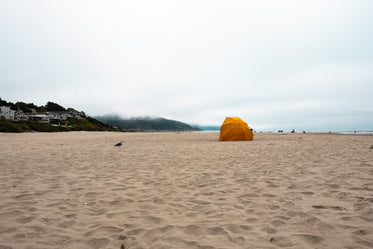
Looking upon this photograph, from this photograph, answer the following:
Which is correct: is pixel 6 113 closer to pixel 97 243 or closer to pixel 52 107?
pixel 52 107

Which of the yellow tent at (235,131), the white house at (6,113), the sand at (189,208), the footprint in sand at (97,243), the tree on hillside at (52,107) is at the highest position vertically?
the tree on hillside at (52,107)

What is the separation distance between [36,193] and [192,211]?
3.73 metres

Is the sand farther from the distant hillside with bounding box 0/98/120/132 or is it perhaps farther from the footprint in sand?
the distant hillside with bounding box 0/98/120/132

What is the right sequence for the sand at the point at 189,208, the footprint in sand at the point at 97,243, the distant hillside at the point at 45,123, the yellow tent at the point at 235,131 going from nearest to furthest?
the footprint in sand at the point at 97,243
the sand at the point at 189,208
the yellow tent at the point at 235,131
the distant hillside at the point at 45,123

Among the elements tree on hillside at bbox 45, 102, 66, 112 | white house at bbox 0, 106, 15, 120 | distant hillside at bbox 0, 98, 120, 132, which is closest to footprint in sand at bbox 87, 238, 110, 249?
distant hillside at bbox 0, 98, 120, 132

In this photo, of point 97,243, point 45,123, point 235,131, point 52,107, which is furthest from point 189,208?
point 52,107

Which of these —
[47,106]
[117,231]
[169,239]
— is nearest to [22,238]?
[117,231]

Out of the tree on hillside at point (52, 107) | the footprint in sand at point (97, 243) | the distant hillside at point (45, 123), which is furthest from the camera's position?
the tree on hillside at point (52, 107)

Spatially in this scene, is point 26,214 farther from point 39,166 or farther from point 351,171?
point 351,171

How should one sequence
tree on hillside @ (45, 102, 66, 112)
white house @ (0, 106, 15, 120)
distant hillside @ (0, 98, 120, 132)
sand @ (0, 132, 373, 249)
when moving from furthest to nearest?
tree on hillside @ (45, 102, 66, 112) < white house @ (0, 106, 15, 120) < distant hillside @ (0, 98, 120, 132) < sand @ (0, 132, 373, 249)

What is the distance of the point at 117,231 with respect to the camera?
9.47 feet

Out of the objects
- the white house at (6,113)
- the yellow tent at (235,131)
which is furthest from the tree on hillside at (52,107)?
the yellow tent at (235,131)

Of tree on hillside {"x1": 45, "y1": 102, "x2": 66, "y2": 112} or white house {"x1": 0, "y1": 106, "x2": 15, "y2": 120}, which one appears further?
tree on hillside {"x1": 45, "y1": 102, "x2": 66, "y2": 112}

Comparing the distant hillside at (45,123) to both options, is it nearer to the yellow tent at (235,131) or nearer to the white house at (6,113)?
the white house at (6,113)
